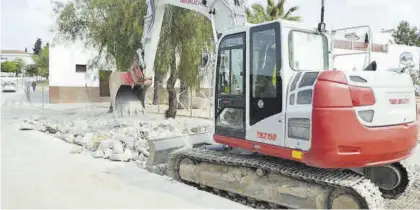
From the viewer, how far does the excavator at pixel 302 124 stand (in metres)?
4.64

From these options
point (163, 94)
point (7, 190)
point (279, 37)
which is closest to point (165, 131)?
point (7, 190)

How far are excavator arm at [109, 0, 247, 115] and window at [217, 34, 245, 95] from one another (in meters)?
0.87

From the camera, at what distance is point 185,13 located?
13.8 metres

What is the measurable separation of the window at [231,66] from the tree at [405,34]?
6001 cm

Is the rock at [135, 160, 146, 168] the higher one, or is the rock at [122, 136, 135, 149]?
the rock at [122, 136, 135, 149]

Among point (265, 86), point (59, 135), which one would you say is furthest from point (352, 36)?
point (59, 135)

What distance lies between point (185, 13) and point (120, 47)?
11.4 feet

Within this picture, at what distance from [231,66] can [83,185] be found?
2.74 meters

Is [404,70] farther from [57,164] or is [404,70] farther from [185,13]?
[185,13]

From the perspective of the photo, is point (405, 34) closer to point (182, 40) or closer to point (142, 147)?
point (182, 40)

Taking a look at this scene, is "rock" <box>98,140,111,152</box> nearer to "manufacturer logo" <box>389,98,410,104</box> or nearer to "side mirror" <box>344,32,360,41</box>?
"side mirror" <box>344,32,360,41</box>

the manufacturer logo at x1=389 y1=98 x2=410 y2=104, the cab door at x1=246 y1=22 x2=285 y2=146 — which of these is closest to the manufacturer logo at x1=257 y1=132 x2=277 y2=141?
the cab door at x1=246 y1=22 x2=285 y2=146

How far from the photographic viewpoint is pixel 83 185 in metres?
5.83

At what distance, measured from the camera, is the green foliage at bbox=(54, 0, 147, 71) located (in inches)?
576
